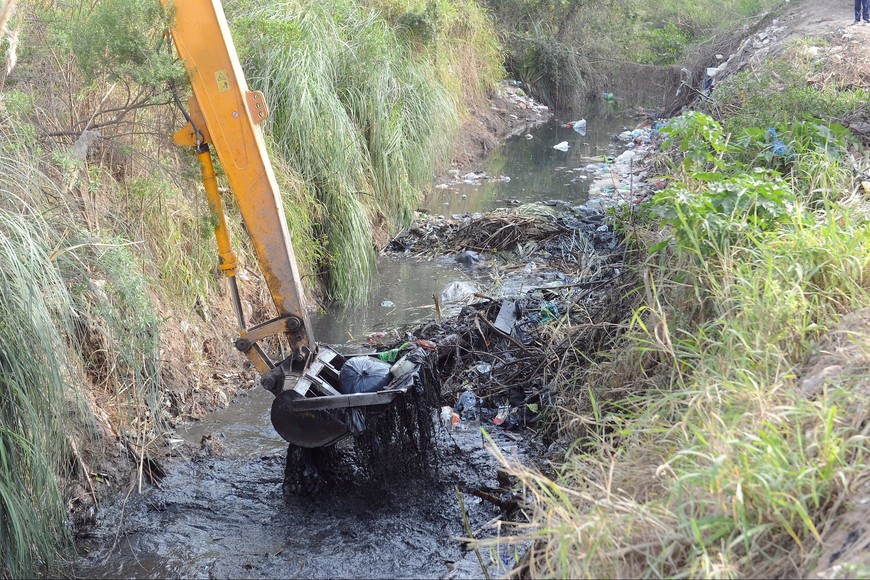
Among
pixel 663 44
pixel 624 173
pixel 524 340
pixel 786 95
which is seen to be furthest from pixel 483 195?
pixel 663 44

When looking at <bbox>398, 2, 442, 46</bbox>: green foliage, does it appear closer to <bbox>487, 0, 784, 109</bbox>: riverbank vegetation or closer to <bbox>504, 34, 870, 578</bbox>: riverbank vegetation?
<bbox>504, 34, 870, 578</bbox>: riverbank vegetation

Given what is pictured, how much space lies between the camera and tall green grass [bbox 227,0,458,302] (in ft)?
23.8

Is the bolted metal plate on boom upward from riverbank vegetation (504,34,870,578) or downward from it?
downward

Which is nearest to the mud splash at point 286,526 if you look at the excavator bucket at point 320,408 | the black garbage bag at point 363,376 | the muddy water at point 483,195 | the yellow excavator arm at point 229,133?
the excavator bucket at point 320,408

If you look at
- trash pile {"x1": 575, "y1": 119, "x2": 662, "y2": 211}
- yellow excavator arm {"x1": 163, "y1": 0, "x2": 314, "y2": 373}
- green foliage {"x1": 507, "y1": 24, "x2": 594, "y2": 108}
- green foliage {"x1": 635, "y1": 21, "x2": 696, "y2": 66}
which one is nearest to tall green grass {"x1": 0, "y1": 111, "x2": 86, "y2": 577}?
Answer: yellow excavator arm {"x1": 163, "y1": 0, "x2": 314, "y2": 373}

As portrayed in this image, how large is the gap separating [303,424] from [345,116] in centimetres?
416

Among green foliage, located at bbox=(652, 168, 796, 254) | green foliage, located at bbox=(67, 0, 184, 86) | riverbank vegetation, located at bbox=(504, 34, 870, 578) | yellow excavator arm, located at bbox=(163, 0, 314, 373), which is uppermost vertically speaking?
green foliage, located at bbox=(67, 0, 184, 86)

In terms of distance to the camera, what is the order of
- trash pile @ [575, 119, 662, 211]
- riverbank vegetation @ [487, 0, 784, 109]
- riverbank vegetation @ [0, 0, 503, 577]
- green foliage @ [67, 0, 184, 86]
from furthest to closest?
1. riverbank vegetation @ [487, 0, 784, 109]
2. trash pile @ [575, 119, 662, 211]
3. green foliage @ [67, 0, 184, 86]
4. riverbank vegetation @ [0, 0, 503, 577]

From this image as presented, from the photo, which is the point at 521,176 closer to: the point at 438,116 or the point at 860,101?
the point at 438,116

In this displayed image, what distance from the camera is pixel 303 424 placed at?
4.32 metres

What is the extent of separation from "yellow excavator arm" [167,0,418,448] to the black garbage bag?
0.23 ft

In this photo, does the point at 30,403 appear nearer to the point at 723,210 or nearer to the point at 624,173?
the point at 723,210

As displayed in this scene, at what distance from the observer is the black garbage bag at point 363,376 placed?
4.43 metres

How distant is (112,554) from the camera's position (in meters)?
4.01
